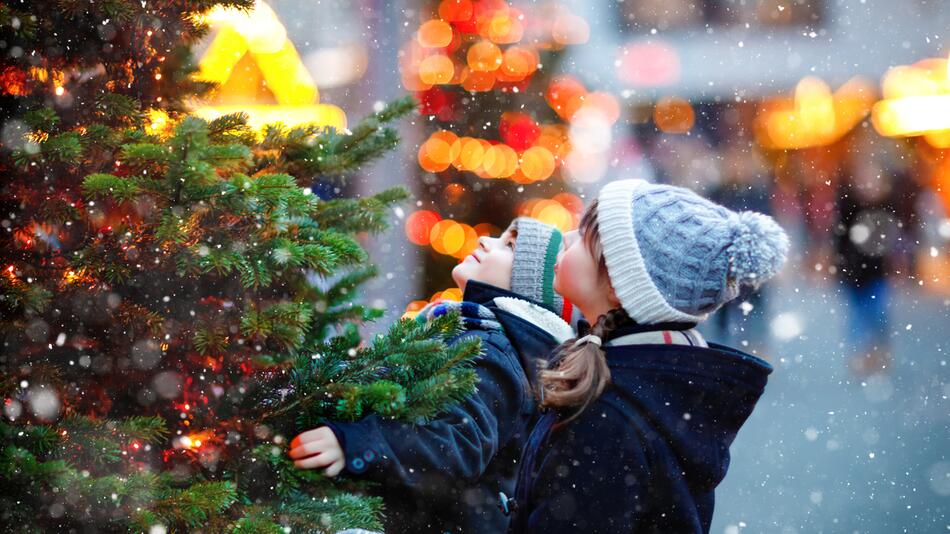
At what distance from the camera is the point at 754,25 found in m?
15.9

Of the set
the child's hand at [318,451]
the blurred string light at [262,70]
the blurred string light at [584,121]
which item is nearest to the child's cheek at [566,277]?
the child's hand at [318,451]

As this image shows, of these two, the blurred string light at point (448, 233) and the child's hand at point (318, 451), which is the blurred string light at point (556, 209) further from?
the child's hand at point (318, 451)

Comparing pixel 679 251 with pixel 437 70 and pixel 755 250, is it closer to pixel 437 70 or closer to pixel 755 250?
pixel 755 250

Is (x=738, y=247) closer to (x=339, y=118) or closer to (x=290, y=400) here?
(x=290, y=400)

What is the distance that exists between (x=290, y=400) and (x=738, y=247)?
1.08 m

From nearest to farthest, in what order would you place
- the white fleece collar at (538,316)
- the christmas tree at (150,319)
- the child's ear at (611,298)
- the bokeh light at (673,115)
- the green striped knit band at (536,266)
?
the christmas tree at (150,319), the child's ear at (611,298), the white fleece collar at (538,316), the green striped knit band at (536,266), the bokeh light at (673,115)

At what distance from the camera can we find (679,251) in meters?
2.13

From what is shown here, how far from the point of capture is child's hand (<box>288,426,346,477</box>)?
183 cm

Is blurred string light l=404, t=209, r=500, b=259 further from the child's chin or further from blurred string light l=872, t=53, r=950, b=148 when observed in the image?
blurred string light l=872, t=53, r=950, b=148

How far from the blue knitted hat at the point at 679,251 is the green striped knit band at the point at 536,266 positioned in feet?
2.03

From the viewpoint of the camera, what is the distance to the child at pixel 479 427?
6.36 feet

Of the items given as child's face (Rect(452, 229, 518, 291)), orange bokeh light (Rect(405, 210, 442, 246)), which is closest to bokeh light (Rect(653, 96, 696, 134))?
orange bokeh light (Rect(405, 210, 442, 246))

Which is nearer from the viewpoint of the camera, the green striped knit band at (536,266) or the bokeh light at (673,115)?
the green striped knit band at (536,266)

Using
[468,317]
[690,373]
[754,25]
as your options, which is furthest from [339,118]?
[754,25]
